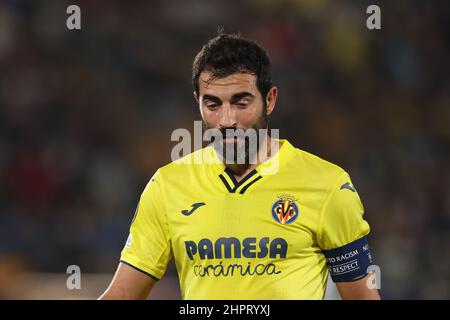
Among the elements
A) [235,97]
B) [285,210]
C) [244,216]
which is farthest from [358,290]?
[235,97]

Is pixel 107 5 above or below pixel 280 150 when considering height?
above

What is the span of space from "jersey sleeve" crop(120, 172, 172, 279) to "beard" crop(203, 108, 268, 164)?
0.32 m

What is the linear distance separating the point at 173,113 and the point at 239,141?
5.96 m

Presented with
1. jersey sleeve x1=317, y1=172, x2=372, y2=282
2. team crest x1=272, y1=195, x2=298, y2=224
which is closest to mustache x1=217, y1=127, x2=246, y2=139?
team crest x1=272, y1=195, x2=298, y2=224

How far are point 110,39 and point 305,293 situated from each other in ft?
23.2

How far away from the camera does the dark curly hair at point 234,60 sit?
3846 millimetres

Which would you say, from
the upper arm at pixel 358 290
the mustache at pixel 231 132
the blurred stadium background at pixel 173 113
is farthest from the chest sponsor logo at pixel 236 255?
the blurred stadium background at pixel 173 113

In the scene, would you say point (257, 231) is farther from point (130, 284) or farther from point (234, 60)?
point (234, 60)

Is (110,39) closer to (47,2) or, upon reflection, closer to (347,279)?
(47,2)

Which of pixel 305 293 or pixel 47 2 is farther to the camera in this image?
pixel 47 2

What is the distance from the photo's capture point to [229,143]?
12.5 feet

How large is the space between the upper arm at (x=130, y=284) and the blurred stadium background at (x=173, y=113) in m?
3.93

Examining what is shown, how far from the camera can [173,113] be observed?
382 inches
